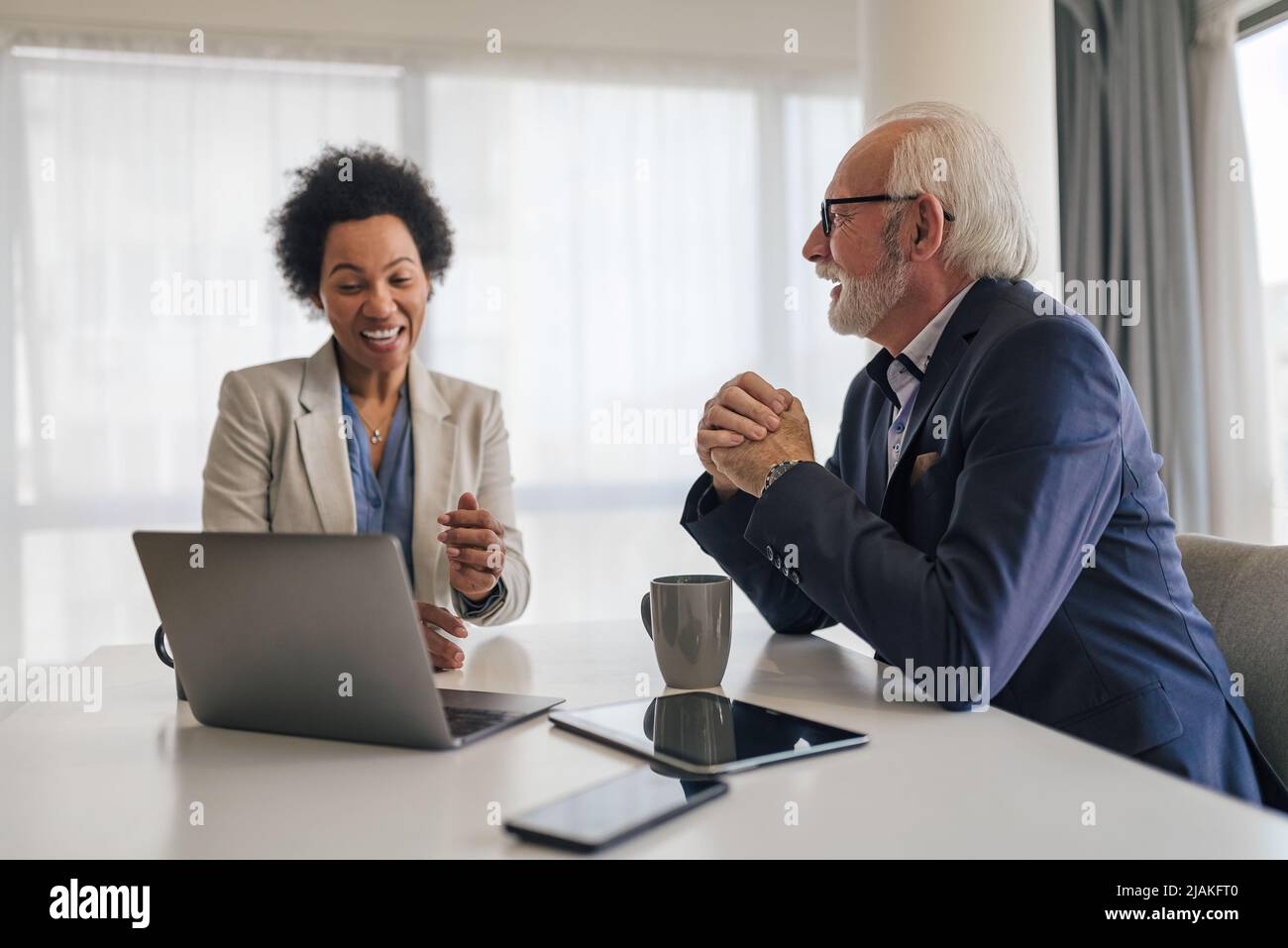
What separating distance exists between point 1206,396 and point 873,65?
1928 mm

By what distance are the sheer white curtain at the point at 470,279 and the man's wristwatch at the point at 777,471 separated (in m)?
2.74

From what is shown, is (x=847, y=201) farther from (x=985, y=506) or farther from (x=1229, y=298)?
(x=1229, y=298)

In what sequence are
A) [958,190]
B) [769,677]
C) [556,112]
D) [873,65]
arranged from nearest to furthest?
[769,677] < [958,190] < [873,65] < [556,112]

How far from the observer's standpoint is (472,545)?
4.86 feet

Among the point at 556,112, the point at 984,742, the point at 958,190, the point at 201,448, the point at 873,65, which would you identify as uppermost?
the point at 556,112

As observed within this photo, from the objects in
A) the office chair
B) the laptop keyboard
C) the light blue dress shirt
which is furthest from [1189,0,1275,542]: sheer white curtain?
the laptop keyboard

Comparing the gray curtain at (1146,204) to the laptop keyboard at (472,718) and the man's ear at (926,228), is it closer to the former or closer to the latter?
the man's ear at (926,228)

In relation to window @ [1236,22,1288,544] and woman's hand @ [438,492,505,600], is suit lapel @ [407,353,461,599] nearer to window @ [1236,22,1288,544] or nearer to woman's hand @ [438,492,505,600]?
woman's hand @ [438,492,505,600]

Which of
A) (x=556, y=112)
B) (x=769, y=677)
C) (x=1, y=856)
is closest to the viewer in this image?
(x=1, y=856)

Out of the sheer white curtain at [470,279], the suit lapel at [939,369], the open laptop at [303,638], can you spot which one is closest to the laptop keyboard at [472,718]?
the open laptop at [303,638]

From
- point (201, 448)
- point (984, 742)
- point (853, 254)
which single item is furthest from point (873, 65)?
point (201, 448)

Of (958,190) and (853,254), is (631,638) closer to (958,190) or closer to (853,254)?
(853,254)

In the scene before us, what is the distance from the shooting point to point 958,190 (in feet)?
4.70

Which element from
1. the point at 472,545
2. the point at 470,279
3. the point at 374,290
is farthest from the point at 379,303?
the point at 470,279
